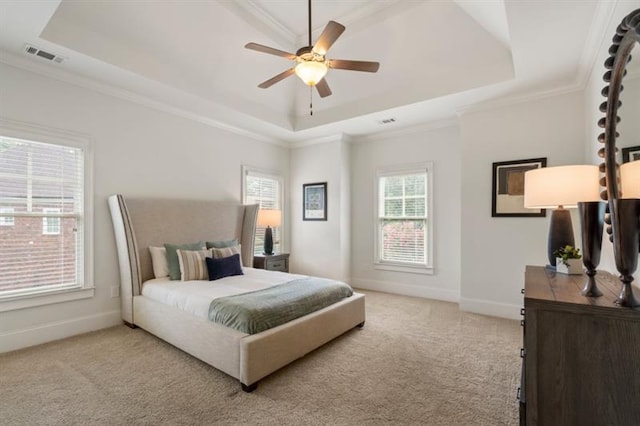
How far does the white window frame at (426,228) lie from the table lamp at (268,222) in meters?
1.77

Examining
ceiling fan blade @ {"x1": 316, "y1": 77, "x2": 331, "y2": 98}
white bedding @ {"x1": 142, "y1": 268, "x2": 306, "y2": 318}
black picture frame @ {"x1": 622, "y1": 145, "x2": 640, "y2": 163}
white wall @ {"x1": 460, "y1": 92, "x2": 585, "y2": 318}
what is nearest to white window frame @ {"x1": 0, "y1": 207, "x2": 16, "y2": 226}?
white bedding @ {"x1": 142, "y1": 268, "x2": 306, "y2": 318}

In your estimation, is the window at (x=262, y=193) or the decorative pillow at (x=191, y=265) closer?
the decorative pillow at (x=191, y=265)

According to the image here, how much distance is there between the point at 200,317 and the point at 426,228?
3624 mm

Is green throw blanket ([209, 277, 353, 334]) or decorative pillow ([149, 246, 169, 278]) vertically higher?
decorative pillow ([149, 246, 169, 278])

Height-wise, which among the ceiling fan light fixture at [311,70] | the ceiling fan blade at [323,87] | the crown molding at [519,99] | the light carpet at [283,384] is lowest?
the light carpet at [283,384]

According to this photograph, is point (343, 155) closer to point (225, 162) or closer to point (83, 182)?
point (225, 162)

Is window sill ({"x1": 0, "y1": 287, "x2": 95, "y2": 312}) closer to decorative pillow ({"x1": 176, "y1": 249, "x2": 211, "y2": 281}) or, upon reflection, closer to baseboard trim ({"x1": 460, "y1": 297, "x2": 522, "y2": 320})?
decorative pillow ({"x1": 176, "y1": 249, "x2": 211, "y2": 281})

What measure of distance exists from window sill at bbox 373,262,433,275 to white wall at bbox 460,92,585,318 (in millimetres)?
726

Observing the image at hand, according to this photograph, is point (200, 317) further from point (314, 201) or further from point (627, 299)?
point (314, 201)

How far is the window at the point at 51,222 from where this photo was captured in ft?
10.2

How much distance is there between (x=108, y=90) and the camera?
3.52 metres

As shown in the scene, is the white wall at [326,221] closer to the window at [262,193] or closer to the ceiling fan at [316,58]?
A: the window at [262,193]

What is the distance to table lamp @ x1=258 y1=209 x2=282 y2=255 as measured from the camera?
4.98 metres

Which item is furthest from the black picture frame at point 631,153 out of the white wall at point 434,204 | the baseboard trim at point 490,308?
the white wall at point 434,204
